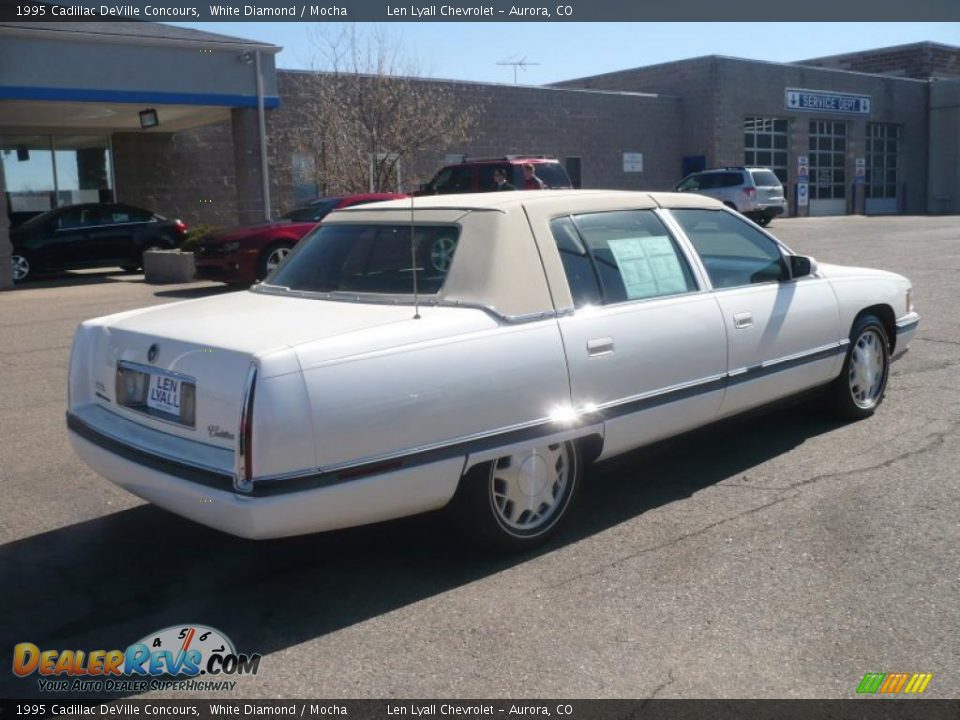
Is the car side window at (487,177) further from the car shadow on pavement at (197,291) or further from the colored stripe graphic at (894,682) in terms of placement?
the colored stripe graphic at (894,682)

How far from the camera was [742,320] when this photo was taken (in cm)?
538

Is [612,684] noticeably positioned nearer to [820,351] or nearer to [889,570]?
[889,570]

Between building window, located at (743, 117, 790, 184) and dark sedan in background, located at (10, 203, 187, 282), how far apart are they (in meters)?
23.6

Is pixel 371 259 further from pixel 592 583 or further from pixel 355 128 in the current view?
pixel 355 128

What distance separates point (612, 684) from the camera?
11.0 feet

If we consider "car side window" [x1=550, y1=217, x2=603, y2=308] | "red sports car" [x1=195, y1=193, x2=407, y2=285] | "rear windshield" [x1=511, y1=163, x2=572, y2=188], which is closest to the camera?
"car side window" [x1=550, y1=217, x2=603, y2=308]

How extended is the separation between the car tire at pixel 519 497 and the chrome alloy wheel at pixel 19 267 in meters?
15.6

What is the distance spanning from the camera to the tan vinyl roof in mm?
4410

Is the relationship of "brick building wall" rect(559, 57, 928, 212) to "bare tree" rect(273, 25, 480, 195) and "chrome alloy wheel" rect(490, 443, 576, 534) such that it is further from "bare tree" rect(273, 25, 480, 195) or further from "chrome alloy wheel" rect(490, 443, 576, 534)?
"chrome alloy wheel" rect(490, 443, 576, 534)

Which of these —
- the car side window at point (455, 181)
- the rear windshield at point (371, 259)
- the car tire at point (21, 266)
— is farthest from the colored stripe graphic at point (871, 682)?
the car tire at point (21, 266)

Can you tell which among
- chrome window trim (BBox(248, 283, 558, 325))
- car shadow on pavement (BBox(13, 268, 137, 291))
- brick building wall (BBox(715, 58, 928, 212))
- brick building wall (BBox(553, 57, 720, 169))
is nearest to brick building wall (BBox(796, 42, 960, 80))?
brick building wall (BBox(715, 58, 928, 212))

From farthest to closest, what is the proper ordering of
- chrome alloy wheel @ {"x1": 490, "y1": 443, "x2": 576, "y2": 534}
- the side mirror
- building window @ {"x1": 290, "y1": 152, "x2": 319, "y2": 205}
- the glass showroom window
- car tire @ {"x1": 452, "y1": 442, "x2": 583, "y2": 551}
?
building window @ {"x1": 290, "y1": 152, "x2": 319, "y2": 205} < the glass showroom window < the side mirror < chrome alloy wheel @ {"x1": 490, "y1": 443, "x2": 576, "y2": 534} < car tire @ {"x1": 452, "y1": 442, "x2": 583, "y2": 551}

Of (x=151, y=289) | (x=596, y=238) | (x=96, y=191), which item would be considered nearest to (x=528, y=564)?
(x=596, y=238)

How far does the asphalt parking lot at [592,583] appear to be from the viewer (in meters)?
3.45
